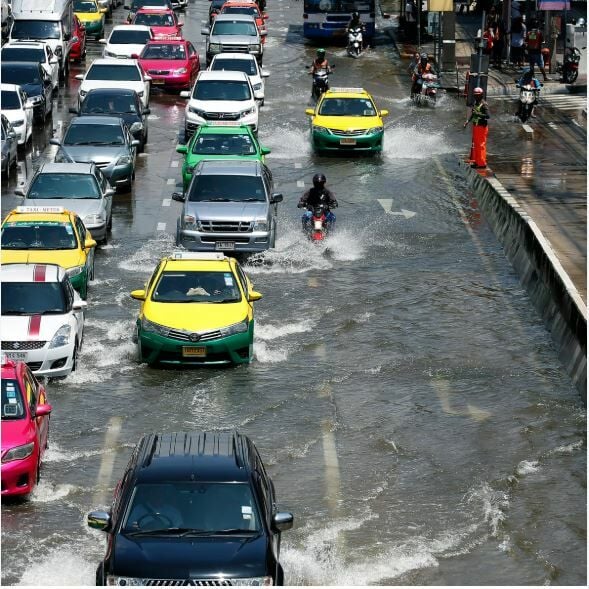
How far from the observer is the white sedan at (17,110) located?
37219mm

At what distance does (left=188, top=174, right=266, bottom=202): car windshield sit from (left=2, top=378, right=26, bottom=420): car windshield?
1183 cm

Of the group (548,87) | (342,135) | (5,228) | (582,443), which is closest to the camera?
(582,443)

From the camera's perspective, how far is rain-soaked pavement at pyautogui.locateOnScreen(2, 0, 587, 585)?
16.1 metres

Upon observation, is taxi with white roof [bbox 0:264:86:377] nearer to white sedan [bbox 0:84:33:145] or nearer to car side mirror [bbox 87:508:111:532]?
car side mirror [bbox 87:508:111:532]

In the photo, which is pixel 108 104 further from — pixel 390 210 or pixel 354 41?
pixel 354 41

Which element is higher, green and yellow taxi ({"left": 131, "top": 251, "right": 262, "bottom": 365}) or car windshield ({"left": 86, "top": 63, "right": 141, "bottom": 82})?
car windshield ({"left": 86, "top": 63, "right": 141, "bottom": 82})

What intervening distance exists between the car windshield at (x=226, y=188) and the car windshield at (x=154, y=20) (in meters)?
26.9

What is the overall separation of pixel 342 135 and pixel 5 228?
1287cm

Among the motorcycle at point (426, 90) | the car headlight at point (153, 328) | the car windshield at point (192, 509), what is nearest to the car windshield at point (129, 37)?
the motorcycle at point (426, 90)

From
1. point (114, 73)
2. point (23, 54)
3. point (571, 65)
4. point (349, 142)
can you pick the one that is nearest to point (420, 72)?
point (571, 65)

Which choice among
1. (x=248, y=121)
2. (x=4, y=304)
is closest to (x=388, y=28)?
(x=248, y=121)

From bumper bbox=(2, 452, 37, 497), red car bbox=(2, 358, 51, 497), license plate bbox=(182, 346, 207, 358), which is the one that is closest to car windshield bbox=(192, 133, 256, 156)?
license plate bbox=(182, 346, 207, 358)

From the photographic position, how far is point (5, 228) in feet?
85.0

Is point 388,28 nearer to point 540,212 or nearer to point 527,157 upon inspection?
point 527,157
